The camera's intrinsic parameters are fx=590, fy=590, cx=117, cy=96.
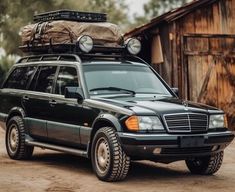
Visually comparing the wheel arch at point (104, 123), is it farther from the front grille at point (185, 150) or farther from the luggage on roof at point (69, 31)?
the luggage on roof at point (69, 31)

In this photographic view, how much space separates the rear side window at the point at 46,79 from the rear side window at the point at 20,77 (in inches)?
15.3

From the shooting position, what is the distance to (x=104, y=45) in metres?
10.8

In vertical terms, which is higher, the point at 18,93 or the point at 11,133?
the point at 18,93

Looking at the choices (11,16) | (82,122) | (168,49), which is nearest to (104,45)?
(82,122)

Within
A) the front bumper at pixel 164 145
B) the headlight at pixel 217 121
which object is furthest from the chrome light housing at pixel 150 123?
the headlight at pixel 217 121

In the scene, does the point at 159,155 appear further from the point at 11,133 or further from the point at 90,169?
the point at 11,133

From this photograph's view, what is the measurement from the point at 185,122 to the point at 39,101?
10.0ft

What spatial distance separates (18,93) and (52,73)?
1.15 m

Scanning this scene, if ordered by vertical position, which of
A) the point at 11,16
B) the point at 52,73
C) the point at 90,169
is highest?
the point at 11,16

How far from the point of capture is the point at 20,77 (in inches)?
447

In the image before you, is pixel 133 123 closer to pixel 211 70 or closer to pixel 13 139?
pixel 13 139

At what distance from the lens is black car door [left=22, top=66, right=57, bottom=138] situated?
1004 cm

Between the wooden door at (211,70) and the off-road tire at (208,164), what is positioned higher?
the wooden door at (211,70)

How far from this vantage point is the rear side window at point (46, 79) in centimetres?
1018
